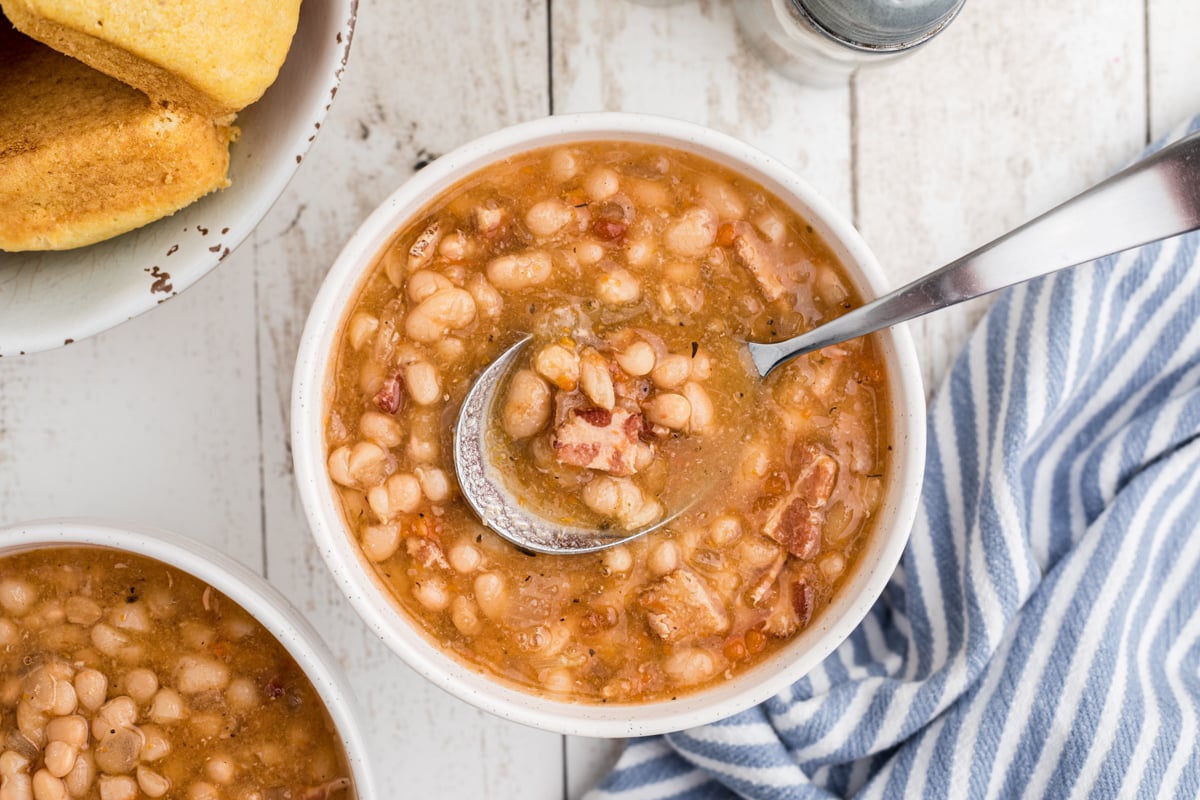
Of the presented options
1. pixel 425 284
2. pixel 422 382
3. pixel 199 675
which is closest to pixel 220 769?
pixel 199 675

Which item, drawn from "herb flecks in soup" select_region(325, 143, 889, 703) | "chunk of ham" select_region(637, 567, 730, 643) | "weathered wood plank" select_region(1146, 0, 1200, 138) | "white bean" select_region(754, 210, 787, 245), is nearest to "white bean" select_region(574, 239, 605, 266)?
"herb flecks in soup" select_region(325, 143, 889, 703)

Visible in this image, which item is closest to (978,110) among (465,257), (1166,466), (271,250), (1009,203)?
(1009,203)

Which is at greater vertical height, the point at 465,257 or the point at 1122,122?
the point at 1122,122

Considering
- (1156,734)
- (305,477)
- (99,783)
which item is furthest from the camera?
(1156,734)

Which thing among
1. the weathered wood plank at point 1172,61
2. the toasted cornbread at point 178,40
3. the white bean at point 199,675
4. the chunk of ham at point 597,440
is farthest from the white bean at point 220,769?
the weathered wood plank at point 1172,61

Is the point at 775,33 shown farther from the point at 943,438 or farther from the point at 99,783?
the point at 99,783

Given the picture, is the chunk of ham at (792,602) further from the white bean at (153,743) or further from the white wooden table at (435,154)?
the white bean at (153,743)
